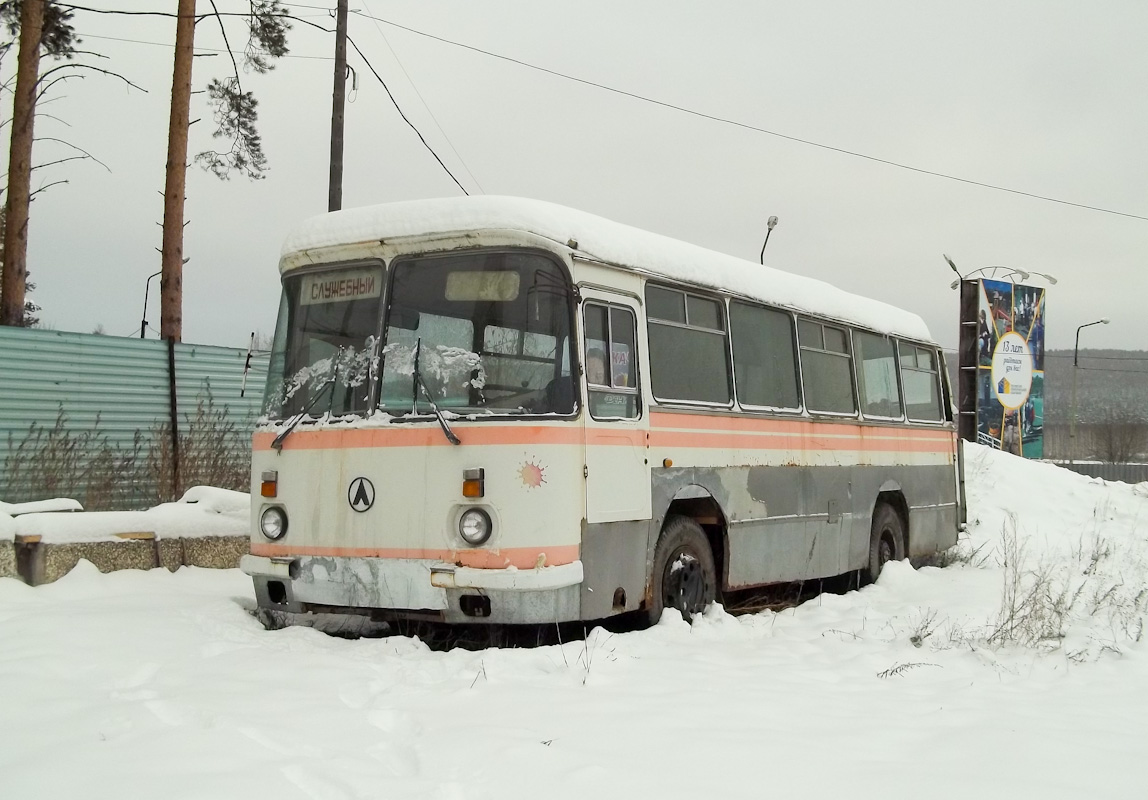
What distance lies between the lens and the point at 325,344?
758cm

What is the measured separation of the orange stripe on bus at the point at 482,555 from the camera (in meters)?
6.78

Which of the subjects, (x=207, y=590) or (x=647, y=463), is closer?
(x=647, y=463)

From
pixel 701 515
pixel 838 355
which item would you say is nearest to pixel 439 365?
pixel 701 515

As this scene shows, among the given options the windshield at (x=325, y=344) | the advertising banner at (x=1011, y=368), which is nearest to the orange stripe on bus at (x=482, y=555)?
the windshield at (x=325, y=344)

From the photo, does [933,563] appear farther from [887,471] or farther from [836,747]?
[836,747]

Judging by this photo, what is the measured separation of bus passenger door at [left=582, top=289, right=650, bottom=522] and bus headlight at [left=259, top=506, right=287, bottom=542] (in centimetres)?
200

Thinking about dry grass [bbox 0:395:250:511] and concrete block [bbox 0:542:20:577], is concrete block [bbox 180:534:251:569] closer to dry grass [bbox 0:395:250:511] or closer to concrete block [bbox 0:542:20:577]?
concrete block [bbox 0:542:20:577]

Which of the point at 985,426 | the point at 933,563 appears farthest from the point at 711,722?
the point at 985,426

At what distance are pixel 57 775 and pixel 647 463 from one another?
14.7 feet

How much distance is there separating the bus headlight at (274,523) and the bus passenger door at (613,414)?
2.00 meters

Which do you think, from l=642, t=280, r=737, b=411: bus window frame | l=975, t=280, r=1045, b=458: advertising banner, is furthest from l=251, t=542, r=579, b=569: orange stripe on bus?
l=975, t=280, r=1045, b=458: advertising banner

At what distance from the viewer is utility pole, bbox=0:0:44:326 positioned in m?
16.2

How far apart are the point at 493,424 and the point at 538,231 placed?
48.4 inches

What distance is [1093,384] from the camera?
157750 mm
